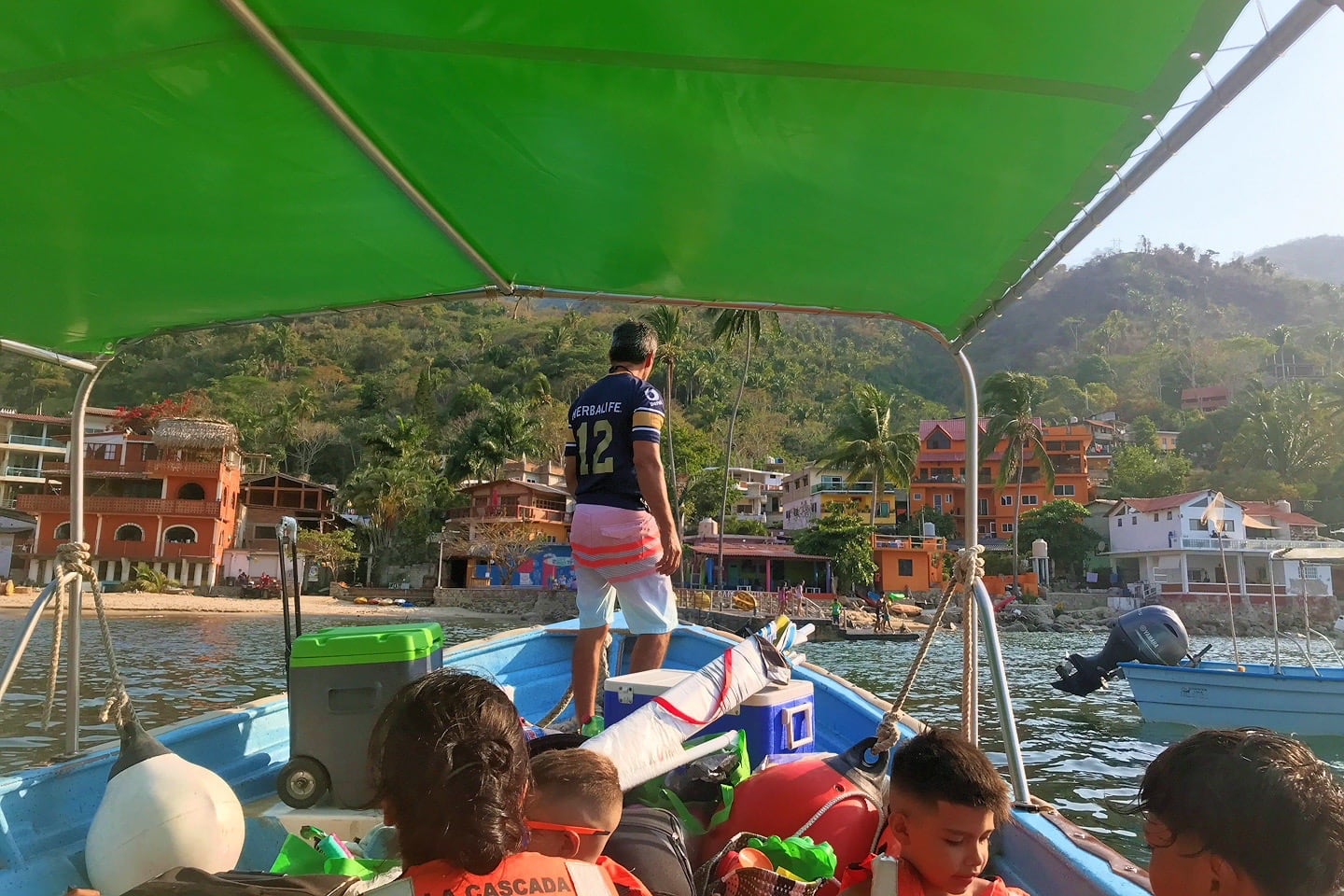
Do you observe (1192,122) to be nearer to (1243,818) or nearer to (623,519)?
(1243,818)

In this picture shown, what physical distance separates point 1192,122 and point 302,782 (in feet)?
9.33

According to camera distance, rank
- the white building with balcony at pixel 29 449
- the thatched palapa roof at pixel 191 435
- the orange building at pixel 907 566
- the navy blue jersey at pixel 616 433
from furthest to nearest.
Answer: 1. the white building with balcony at pixel 29 449
2. the orange building at pixel 907 566
3. the thatched palapa roof at pixel 191 435
4. the navy blue jersey at pixel 616 433

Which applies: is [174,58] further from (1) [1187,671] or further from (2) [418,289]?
(1) [1187,671]

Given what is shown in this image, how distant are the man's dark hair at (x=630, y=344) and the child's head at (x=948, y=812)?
2139mm

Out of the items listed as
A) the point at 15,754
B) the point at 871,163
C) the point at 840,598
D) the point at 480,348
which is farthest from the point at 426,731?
the point at 480,348

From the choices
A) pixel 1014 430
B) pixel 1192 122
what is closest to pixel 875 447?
pixel 1014 430

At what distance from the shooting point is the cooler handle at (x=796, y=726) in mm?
3000

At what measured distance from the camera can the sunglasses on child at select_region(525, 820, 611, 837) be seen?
5.12 ft

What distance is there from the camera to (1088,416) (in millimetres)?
113000

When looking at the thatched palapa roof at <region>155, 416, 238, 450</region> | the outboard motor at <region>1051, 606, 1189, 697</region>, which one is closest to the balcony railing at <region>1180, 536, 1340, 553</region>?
the outboard motor at <region>1051, 606, 1189, 697</region>

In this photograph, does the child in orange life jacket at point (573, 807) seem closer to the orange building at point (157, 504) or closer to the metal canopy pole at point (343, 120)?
the metal canopy pole at point (343, 120)

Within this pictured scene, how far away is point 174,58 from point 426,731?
4.96 ft

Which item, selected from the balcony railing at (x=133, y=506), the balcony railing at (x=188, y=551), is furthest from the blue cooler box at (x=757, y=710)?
the balcony railing at (x=188, y=551)

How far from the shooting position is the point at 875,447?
5219cm
